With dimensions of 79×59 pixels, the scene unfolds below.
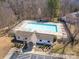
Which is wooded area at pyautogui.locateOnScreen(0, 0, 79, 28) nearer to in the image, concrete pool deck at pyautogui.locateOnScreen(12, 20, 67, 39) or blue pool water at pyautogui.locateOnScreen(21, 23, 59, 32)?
concrete pool deck at pyautogui.locateOnScreen(12, 20, 67, 39)

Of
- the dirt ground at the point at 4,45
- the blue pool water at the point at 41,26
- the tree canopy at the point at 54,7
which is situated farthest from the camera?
the tree canopy at the point at 54,7

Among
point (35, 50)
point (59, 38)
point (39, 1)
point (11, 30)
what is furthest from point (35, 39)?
point (39, 1)

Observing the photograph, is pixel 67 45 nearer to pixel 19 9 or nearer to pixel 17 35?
pixel 17 35

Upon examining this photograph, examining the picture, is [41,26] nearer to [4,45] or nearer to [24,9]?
[4,45]

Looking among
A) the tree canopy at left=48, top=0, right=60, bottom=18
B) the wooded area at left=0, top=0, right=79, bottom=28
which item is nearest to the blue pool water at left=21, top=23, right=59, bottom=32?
the tree canopy at left=48, top=0, right=60, bottom=18

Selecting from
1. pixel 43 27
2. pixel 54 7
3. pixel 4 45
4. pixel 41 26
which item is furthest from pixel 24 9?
pixel 4 45

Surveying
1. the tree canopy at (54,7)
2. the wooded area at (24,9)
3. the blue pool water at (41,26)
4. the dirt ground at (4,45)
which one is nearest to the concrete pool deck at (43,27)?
the blue pool water at (41,26)

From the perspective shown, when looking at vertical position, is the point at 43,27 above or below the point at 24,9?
below

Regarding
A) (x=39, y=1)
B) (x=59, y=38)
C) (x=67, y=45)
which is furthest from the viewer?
(x=39, y=1)

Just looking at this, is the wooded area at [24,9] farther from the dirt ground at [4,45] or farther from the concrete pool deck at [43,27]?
the dirt ground at [4,45]
